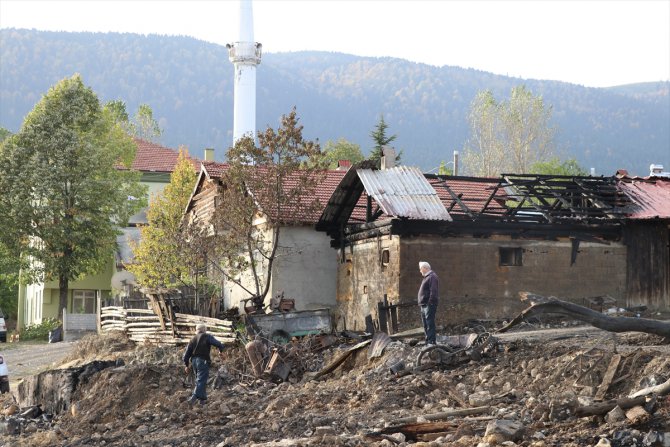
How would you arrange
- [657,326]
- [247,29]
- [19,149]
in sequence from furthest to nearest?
[247,29] → [19,149] → [657,326]

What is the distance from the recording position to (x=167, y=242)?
33.6 m

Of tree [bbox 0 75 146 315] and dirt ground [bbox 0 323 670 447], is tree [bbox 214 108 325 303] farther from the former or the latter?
tree [bbox 0 75 146 315]

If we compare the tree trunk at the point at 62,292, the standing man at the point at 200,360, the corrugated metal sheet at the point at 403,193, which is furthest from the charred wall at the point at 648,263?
the tree trunk at the point at 62,292

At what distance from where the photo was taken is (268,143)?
30734 mm

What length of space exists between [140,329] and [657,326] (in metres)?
19.0

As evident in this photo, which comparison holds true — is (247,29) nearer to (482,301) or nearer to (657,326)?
(482,301)

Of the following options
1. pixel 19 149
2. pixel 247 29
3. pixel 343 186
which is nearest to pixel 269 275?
pixel 343 186

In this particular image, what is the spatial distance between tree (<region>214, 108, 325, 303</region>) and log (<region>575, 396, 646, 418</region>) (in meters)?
16.8

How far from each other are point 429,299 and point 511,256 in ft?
29.5

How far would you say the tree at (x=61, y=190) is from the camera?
4406 centimetres

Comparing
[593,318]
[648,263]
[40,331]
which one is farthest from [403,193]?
[40,331]

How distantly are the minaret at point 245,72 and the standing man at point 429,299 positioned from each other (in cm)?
3984

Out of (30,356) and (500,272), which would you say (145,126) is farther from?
(500,272)

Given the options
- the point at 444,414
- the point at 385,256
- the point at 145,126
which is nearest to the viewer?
the point at 444,414
